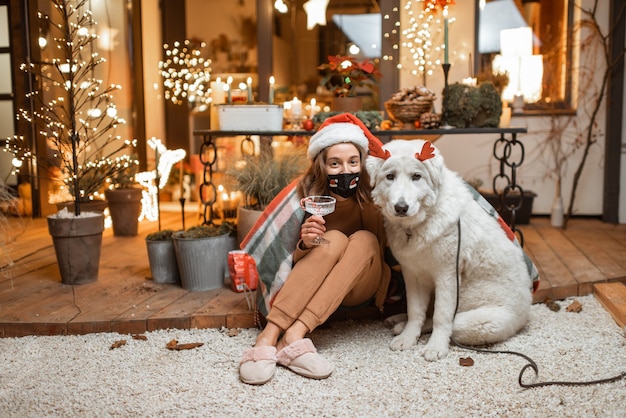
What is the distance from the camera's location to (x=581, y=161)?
5.28m

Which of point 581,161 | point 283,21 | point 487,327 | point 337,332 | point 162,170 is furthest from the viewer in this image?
point 283,21

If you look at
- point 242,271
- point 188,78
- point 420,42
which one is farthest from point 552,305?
point 188,78

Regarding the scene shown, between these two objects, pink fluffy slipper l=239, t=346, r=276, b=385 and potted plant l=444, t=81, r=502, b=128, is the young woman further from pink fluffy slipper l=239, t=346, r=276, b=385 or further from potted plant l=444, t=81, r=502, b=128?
potted plant l=444, t=81, r=502, b=128

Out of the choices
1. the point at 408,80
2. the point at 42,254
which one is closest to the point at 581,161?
the point at 408,80

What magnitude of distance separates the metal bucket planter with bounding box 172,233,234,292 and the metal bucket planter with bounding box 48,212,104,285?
48 cm

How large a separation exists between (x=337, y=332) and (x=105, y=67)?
4146mm

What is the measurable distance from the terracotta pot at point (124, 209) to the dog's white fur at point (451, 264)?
2719 mm

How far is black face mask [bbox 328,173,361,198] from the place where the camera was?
2.53 metres

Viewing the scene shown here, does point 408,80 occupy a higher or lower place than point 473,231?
higher

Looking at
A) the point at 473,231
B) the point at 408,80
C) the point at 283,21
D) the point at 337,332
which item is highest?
the point at 283,21

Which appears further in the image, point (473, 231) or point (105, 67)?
point (105, 67)

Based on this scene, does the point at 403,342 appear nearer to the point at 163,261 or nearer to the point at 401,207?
the point at 401,207

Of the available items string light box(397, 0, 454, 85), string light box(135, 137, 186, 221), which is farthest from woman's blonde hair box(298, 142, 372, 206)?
string light box(397, 0, 454, 85)

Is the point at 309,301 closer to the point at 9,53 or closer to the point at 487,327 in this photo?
the point at 487,327
